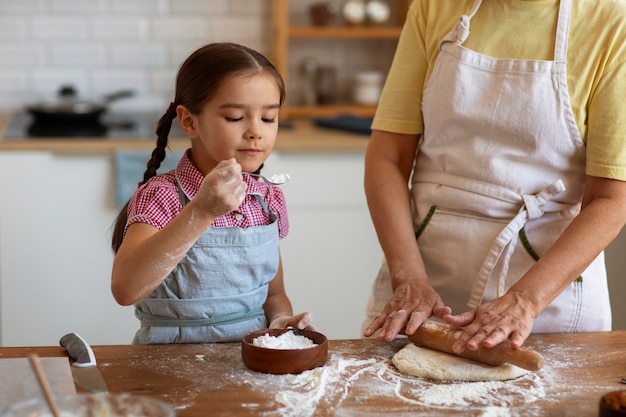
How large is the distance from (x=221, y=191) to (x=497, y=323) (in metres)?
0.50

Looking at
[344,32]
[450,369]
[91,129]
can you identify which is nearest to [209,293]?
[450,369]

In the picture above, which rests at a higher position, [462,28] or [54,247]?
[462,28]

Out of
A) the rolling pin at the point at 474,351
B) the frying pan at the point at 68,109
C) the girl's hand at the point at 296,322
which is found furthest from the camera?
the frying pan at the point at 68,109

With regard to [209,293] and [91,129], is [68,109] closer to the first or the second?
[91,129]

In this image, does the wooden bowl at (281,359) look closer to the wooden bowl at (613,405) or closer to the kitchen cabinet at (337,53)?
the wooden bowl at (613,405)

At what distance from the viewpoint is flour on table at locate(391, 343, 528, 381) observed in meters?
1.36

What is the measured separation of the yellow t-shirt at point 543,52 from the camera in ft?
5.16

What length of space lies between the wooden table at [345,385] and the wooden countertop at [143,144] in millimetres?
1533

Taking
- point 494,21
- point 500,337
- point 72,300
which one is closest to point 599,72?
point 494,21

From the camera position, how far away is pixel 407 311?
1.55 metres

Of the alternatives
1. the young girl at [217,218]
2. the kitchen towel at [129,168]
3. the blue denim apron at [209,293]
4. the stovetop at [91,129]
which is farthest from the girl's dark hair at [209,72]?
the stovetop at [91,129]

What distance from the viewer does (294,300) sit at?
3121 millimetres

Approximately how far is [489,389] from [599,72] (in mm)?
636

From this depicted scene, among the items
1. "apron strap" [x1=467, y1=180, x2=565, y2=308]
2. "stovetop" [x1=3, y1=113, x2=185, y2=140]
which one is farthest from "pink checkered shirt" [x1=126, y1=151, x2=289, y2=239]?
"stovetop" [x1=3, y1=113, x2=185, y2=140]
